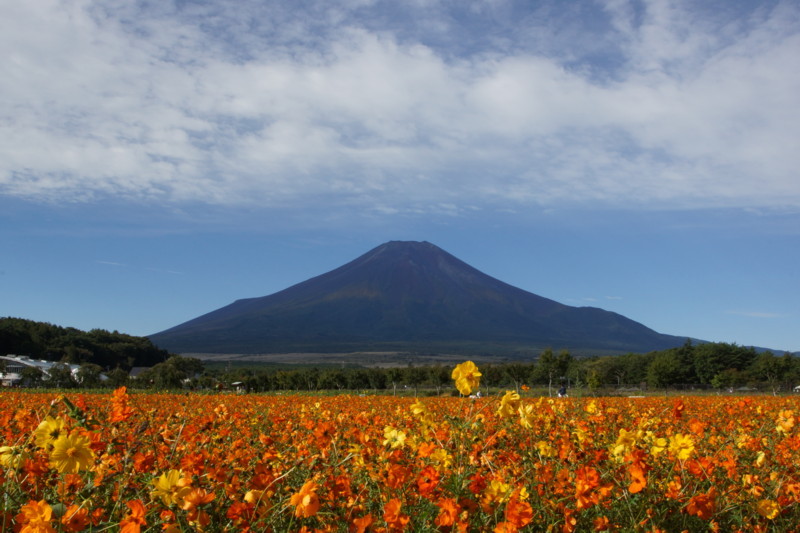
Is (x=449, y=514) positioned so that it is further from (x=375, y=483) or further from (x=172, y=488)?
(x=375, y=483)

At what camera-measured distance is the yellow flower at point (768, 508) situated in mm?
2607

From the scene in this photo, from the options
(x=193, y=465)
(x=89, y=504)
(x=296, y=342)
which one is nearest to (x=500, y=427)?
(x=193, y=465)

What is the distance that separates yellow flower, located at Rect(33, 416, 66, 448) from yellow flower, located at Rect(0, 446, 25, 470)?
0.22ft

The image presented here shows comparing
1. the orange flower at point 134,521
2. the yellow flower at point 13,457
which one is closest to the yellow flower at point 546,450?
the orange flower at point 134,521

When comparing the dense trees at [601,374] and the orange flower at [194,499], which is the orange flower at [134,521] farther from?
the dense trees at [601,374]

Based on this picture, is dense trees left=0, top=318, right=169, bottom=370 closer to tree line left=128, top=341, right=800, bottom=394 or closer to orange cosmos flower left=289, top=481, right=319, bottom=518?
tree line left=128, top=341, right=800, bottom=394

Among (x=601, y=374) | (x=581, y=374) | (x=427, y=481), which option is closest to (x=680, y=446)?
(x=427, y=481)

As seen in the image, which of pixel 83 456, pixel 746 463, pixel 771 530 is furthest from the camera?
pixel 746 463

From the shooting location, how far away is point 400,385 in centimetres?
5644

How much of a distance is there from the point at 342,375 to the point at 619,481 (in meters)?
50.5

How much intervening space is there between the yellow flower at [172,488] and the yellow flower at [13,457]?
446mm

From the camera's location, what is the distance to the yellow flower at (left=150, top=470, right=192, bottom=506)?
6.20ft

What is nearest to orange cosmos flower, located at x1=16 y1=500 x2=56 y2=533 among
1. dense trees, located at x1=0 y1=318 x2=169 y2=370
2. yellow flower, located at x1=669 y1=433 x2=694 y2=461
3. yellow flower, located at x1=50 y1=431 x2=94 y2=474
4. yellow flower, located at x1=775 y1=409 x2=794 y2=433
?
yellow flower, located at x1=50 y1=431 x2=94 y2=474

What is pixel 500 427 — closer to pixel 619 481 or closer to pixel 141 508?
pixel 619 481
